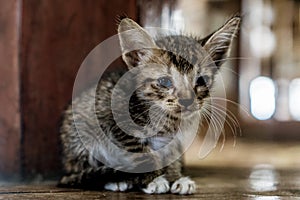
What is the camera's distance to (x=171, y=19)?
2.62 m

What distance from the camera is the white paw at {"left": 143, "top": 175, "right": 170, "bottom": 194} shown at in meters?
1.83

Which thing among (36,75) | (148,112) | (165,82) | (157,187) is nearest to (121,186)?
(157,187)

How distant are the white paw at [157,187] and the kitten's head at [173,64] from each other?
0.21m

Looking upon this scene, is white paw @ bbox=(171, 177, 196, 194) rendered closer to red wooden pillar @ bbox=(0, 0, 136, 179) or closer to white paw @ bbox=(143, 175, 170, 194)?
white paw @ bbox=(143, 175, 170, 194)

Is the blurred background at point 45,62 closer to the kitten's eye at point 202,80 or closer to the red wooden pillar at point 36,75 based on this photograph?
the red wooden pillar at point 36,75

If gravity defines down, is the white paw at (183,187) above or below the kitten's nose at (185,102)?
below

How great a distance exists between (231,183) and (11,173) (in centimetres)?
79

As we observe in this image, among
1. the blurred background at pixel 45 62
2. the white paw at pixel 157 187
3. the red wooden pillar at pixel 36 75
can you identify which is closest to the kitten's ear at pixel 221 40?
the blurred background at pixel 45 62

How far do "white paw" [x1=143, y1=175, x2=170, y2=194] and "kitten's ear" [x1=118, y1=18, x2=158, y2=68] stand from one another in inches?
14.6

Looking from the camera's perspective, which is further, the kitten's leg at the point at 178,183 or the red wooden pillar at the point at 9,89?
the red wooden pillar at the point at 9,89

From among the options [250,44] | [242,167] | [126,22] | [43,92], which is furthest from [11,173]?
[250,44]

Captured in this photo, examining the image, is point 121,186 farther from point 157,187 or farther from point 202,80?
point 202,80

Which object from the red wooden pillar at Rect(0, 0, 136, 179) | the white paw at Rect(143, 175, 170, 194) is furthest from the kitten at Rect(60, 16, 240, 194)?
the red wooden pillar at Rect(0, 0, 136, 179)

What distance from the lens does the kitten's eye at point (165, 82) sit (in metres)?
1.82
